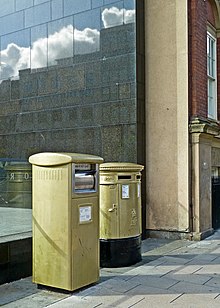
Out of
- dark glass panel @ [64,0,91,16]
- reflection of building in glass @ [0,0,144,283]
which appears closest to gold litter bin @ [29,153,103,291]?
reflection of building in glass @ [0,0,144,283]

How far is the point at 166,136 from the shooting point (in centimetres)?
895

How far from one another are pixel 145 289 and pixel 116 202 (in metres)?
1.63

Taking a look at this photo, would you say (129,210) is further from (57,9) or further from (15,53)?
(15,53)

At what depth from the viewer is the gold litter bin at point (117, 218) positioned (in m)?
6.39

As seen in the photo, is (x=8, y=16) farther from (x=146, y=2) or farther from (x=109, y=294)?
(x=109, y=294)

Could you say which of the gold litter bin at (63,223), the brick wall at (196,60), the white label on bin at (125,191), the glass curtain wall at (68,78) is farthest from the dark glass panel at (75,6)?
the gold litter bin at (63,223)

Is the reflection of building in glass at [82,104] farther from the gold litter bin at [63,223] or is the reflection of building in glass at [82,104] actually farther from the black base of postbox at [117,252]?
the gold litter bin at [63,223]

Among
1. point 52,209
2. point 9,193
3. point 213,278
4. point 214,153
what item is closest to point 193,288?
point 213,278

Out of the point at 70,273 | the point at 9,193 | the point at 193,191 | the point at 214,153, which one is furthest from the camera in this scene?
the point at 214,153

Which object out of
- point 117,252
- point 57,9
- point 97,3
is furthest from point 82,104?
point 117,252

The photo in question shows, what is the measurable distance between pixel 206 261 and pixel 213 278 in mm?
1030

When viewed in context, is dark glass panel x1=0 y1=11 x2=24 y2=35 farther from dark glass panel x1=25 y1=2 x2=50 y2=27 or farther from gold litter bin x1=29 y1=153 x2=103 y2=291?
gold litter bin x1=29 y1=153 x2=103 y2=291

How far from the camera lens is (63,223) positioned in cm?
502

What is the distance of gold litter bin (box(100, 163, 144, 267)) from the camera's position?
6.39 metres
